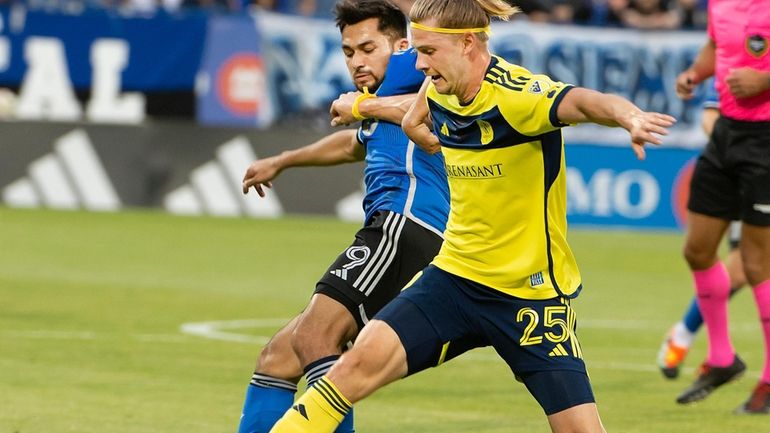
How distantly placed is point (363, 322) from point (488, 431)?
165cm

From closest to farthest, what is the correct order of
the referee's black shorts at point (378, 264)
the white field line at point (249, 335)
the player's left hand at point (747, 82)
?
the referee's black shorts at point (378, 264)
the player's left hand at point (747, 82)
the white field line at point (249, 335)

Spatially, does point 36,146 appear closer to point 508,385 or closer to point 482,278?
point 508,385

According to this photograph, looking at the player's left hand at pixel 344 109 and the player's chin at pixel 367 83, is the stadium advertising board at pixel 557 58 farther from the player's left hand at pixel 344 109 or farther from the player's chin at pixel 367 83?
the player's left hand at pixel 344 109

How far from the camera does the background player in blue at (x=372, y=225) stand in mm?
6910

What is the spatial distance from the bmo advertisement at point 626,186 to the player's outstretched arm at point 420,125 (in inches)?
606

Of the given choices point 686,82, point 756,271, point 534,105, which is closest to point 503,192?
point 534,105

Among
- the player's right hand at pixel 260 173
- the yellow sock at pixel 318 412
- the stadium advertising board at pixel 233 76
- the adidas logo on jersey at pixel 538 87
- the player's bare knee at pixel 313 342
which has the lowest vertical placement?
the stadium advertising board at pixel 233 76

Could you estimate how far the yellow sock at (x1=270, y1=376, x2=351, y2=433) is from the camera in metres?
5.85

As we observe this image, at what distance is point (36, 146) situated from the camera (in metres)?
21.8

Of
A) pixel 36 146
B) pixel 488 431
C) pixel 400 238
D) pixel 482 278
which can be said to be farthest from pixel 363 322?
pixel 36 146

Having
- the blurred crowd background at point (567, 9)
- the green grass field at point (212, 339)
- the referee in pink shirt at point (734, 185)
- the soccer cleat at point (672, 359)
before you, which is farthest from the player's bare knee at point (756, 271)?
the blurred crowd background at point (567, 9)

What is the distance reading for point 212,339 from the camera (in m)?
11.8

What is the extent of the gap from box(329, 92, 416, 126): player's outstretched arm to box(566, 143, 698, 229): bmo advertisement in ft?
49.4

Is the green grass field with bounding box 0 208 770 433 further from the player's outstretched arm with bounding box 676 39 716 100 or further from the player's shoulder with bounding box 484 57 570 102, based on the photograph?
the player's shoulder with bounding box 484 57 570 102
